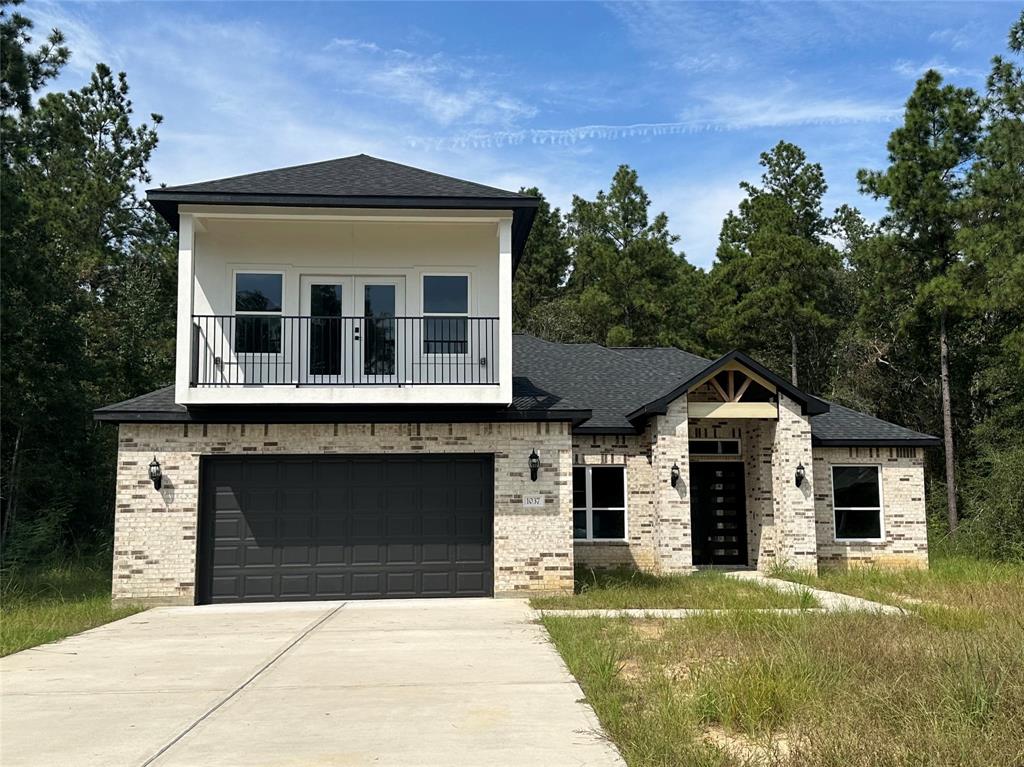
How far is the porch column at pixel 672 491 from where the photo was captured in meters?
16.7

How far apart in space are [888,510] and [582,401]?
22.5 feet

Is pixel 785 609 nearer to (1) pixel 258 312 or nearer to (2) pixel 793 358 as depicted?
(1) pixel 258 312

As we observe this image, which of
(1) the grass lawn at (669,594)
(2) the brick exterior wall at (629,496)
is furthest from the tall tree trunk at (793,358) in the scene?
(1) the grass lawn at (669,594)

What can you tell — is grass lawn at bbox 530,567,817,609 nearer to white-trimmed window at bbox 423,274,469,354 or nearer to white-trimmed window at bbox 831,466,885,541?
white-trimmed window at bbox 831,466,885,541

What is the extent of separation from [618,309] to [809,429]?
62.4 ft

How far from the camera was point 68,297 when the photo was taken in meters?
24.4

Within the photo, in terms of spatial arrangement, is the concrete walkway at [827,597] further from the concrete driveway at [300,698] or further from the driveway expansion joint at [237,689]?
the driveway expansion joint at [237,689]

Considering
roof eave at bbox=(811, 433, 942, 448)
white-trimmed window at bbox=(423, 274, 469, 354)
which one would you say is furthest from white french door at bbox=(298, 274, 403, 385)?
roof eave at bbox=(811, 433, 942, 448)

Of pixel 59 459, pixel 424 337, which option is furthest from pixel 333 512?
pixel 59 459

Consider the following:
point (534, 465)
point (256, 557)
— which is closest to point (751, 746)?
point (534, 465)

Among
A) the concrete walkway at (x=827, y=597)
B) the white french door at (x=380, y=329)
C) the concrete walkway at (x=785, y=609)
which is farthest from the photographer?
the white french door at (x=380, y=329)

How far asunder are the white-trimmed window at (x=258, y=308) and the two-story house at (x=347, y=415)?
28 millimetres

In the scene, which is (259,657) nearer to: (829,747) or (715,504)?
(829,747)

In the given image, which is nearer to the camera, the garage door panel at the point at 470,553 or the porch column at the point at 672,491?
the garage door panel at the point at 470,553
